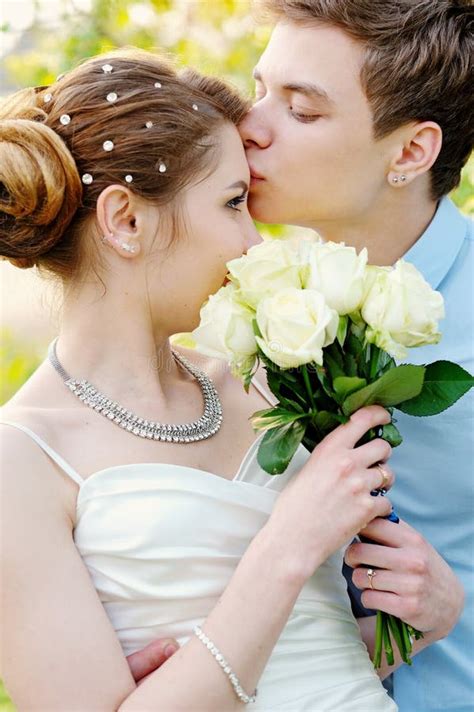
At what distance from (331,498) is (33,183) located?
1.14 metres

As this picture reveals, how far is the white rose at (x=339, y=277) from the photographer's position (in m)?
2.45

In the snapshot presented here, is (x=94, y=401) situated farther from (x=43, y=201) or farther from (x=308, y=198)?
(x=308, y=198)

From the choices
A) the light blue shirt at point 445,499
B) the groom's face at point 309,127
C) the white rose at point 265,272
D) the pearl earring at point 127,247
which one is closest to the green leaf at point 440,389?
the white rose at point 265,272

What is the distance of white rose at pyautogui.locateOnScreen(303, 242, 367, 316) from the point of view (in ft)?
8.03

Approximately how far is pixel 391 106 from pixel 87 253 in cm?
129

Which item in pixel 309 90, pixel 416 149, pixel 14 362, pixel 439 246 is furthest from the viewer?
pixel 14 362

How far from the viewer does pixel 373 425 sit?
8.43ft

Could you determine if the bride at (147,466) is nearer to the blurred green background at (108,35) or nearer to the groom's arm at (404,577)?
the groom's arm at (404,577)

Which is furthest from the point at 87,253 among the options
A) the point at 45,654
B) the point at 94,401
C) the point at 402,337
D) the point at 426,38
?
the point at 426,38

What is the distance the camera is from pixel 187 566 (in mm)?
2605

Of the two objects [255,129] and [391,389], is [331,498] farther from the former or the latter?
[255,129]

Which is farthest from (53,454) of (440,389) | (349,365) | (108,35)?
(108,35)

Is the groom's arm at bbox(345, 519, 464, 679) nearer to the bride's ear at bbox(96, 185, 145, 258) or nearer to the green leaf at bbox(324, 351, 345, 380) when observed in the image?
the green leaf at bbox(324, 351, 345, 380)

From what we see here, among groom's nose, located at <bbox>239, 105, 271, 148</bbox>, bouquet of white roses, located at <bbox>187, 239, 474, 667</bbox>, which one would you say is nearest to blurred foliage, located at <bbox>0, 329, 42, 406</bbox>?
groom's nose, located at <bbox>239, 105, 271, 148</bbox>
